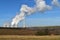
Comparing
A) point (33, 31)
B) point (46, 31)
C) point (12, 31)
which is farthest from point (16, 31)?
point (46, 31)

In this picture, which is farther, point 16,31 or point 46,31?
point 16,31

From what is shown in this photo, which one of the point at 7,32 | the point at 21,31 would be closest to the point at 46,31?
the point at 21,31

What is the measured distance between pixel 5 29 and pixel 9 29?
5.63ft

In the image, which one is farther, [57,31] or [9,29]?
[9,29]

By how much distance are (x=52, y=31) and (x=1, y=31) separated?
1532 cm

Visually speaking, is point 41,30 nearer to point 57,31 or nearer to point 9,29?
point 57,31

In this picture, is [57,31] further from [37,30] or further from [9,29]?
[9,29]

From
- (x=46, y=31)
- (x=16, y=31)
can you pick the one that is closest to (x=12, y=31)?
(x=16, y=31)

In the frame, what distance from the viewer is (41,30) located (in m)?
61.2

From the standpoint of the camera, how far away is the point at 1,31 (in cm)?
6009

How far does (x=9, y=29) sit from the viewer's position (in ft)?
212

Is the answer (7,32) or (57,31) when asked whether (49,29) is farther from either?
(7,32)

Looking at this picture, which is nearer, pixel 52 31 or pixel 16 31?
pixel 52 31

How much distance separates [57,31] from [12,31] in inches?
556
